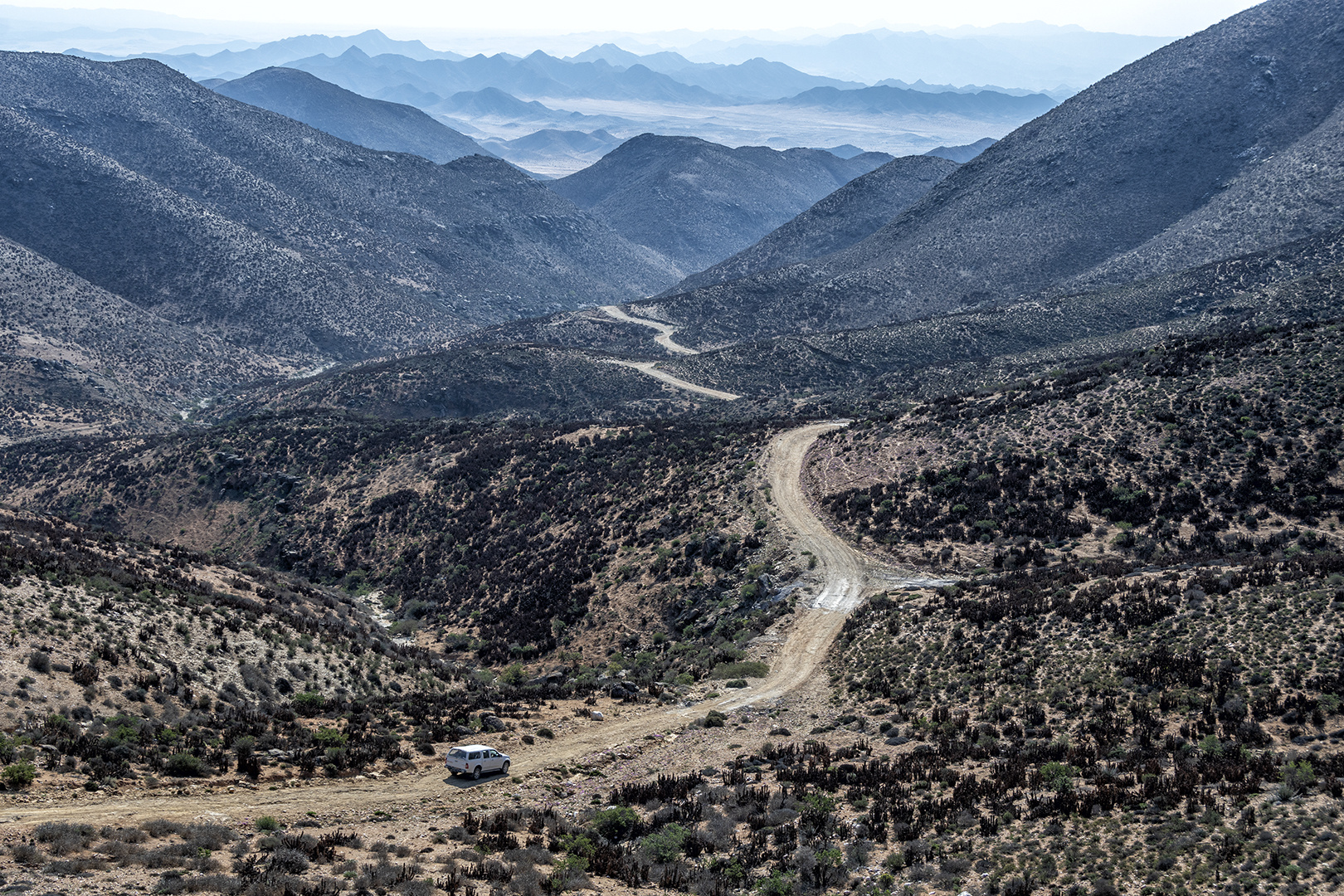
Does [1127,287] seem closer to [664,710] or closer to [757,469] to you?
[757,469]

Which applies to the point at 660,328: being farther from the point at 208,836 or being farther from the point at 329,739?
the point at 208,836

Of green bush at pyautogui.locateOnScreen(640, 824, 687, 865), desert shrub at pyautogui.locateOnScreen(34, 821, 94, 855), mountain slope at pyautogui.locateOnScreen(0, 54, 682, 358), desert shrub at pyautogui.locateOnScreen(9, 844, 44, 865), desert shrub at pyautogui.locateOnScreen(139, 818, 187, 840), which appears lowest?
green bush at pyautogui.locateOnScreen(640, 824, 687, 865)

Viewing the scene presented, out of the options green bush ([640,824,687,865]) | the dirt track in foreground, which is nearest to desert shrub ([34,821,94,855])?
the dirt track in foreground

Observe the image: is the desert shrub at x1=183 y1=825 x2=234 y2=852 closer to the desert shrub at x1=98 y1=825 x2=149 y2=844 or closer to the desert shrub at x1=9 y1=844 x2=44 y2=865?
the desert shrub at x1=98 y1=825 x2=149 y2=844

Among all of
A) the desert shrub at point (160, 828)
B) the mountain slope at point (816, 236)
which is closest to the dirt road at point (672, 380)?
the desert shrub at point (160, 828)

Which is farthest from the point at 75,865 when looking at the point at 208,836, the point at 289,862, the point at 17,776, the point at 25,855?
the point at 17,776

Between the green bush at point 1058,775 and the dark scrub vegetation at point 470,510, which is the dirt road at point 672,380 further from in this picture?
the green bush at point 1058,775
